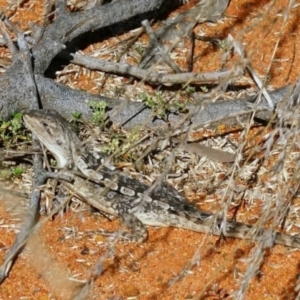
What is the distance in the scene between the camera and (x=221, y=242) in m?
6.17

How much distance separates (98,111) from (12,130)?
70cm

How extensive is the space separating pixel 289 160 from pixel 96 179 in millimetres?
1575

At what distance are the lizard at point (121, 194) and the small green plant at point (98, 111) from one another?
8.3 inches

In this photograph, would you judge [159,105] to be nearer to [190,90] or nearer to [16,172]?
[190,90]

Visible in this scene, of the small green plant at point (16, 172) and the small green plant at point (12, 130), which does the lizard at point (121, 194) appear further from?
the small green plant at point (16, 172)

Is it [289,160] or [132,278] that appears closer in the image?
[132,278]

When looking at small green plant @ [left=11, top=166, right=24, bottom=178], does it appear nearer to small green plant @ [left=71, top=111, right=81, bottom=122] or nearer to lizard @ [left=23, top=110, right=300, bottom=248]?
lizard @ [left=23, top=110, right=300, bottom=248]

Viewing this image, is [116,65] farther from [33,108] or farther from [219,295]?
[219,295]

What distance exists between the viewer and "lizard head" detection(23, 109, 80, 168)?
655 centimetres

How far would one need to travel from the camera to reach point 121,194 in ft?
21.4

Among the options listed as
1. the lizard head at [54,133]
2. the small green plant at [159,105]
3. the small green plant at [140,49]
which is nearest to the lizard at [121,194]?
the lizard head at [54,133]

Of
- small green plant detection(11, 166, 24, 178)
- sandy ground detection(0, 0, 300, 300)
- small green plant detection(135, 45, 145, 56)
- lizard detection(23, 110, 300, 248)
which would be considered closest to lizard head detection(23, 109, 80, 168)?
lizard detection(23, 110, 300, 248)

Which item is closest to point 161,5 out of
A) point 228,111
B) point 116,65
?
point 116,65

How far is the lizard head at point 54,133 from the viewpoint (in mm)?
6555
